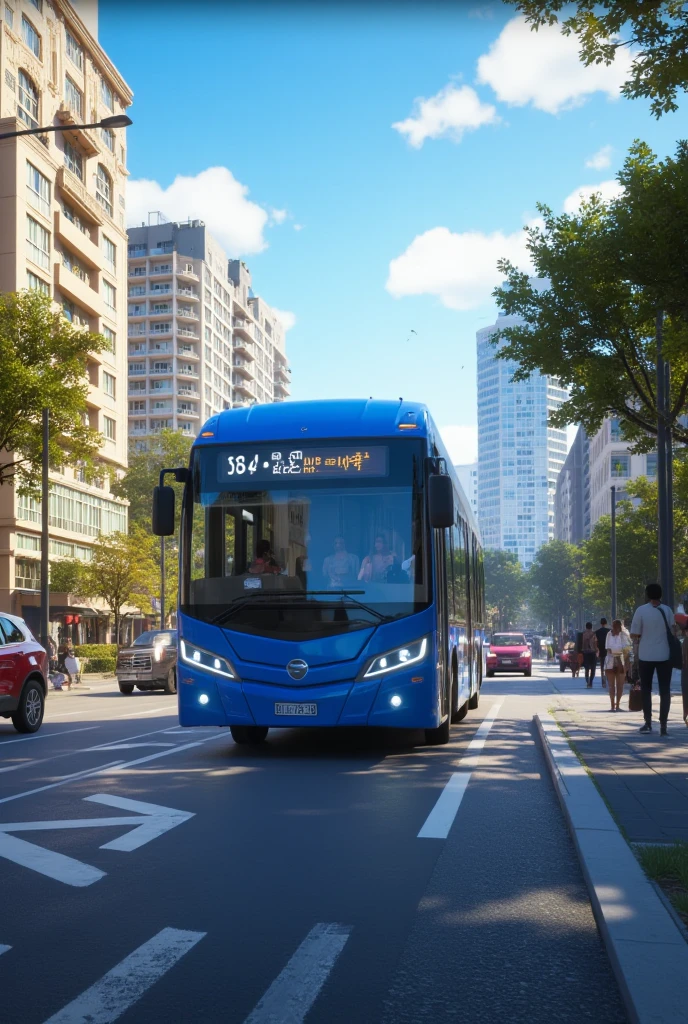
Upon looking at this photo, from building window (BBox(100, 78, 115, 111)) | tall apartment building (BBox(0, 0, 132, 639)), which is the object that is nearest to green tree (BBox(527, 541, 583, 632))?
tall apartment building (BBox(0, 0, 132, 639))

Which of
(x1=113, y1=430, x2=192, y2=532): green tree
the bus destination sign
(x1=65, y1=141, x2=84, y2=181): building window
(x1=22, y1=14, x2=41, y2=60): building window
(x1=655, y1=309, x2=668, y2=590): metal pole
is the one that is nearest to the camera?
the bus destination sign

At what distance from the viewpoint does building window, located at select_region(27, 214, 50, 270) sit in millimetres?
56906

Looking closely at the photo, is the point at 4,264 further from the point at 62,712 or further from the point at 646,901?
the point at 646,901

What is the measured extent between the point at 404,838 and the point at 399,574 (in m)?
4.36

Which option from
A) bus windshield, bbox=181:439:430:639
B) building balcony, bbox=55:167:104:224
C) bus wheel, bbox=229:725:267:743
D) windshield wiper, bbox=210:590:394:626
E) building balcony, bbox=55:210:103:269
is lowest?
bus wheel, bbox=229:725:267:743

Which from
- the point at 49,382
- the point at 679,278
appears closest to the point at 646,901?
the point at 679,278

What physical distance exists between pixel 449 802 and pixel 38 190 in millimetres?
54074

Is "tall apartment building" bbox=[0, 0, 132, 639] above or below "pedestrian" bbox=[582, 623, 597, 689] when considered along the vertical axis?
above

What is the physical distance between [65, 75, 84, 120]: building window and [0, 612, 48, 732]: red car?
5317cm

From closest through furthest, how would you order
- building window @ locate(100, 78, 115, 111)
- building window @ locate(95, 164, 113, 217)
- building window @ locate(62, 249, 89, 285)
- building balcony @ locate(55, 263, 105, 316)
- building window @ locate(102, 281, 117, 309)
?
building balcony @ locate(55, 263, 105, 316)
building window @ locate(62, 249, 89, 285)
building window @ locate(102, 281, 117, 309)
building window @ locate(95, 164, 113, 217)
building window @ locate(100, 78, 115, 111)

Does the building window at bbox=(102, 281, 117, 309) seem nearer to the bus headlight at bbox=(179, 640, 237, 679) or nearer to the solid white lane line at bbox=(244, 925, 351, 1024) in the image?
the bus headlight at bbox=(179, 640, 237, 679)

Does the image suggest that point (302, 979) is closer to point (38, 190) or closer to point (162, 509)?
point (162, 509)

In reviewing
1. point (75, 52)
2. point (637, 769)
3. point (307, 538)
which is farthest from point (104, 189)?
point (637, 769)

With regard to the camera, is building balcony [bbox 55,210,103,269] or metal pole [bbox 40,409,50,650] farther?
building balcony [bbox 55,210,103,269]
